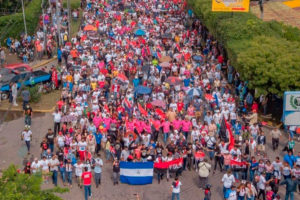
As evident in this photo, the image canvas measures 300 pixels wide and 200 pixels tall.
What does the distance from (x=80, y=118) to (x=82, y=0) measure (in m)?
28.3

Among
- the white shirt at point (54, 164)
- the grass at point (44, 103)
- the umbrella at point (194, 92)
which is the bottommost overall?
the white shirt at point (54, 164)

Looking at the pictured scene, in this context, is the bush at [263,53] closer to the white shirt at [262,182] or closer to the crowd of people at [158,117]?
the crowd of people at [158,117]

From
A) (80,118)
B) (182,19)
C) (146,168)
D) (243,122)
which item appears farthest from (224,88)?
(182,19)

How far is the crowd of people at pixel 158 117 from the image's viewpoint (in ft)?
65.8

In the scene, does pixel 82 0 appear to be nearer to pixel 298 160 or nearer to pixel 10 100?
pixel 10 100

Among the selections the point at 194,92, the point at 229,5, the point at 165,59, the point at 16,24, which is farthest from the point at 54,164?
the point at 16,24

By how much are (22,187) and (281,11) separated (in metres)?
34.5

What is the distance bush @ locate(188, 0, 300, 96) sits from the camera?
83.3 ft

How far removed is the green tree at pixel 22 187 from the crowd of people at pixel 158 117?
126cm

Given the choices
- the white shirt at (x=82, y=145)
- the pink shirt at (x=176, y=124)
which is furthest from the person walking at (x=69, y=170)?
the pink shirt at (x=176, y=124)

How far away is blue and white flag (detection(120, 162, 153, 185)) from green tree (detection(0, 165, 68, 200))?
21.2 feet

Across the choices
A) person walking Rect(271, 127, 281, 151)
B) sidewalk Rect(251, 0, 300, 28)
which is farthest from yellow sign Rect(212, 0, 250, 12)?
person walking Rect(271, 127, 281, 151)

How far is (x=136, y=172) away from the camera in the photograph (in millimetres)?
20484

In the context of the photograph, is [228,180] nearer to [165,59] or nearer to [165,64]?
[165,64]
